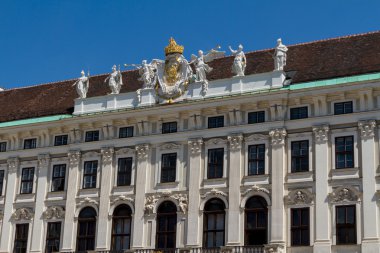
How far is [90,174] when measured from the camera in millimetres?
47938

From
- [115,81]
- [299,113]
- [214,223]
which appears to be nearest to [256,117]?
[299,113]

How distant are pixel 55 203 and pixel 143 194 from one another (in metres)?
6.13

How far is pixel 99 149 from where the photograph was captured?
157 ft

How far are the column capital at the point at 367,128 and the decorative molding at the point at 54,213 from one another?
60.7ft

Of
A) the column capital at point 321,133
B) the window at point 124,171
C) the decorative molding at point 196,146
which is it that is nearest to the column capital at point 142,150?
the window at point 124,171

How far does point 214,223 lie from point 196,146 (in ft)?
14.6

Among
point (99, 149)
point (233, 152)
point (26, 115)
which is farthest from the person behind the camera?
point (26, 115)

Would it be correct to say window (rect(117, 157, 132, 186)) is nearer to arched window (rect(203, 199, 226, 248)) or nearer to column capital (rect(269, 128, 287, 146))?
arched window (rect(203, 199, 226, 248))

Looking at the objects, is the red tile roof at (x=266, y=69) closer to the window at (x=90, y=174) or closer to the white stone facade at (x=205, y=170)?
the white stone facade at (x=205, y=170)

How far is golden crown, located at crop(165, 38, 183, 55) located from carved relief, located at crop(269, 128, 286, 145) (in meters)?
8.28

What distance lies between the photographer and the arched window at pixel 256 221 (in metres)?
42.0

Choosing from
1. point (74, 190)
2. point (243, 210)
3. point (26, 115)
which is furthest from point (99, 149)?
point (243, 210)

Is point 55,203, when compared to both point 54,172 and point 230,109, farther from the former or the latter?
point 230,109

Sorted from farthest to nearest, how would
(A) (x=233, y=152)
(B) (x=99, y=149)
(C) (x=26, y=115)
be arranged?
(C) (x=26, y=115) < (B) (x=99, y=149) < (A) (x=233, y=152)
